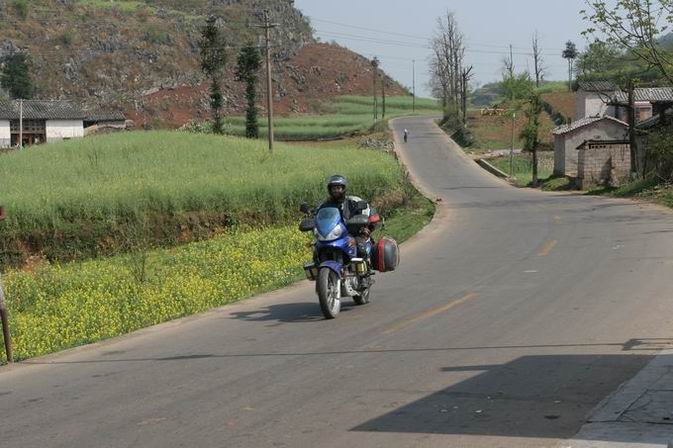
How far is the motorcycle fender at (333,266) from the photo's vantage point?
12.9 meters

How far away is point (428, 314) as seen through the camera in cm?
1309

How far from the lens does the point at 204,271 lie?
22484 millimetres

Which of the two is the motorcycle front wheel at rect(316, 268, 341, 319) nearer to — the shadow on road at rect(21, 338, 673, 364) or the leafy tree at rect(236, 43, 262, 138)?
the shadow on road at rect(21, 338, 673, 364)

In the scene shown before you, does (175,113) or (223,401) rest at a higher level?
(175,113)

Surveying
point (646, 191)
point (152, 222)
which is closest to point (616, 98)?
point (646, 191)

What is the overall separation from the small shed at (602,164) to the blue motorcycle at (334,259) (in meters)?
41.4

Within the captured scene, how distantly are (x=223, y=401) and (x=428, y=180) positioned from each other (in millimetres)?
54984

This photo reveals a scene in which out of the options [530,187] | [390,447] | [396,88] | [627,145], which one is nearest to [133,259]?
[390,447]

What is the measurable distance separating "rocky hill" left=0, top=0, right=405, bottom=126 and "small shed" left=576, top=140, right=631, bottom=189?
266 ft

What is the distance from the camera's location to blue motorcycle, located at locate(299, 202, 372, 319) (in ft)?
42.3

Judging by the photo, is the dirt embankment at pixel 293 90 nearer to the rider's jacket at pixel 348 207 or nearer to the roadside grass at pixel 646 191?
the roadside grass at pixel 646 191

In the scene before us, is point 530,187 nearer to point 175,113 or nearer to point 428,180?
point 428,180

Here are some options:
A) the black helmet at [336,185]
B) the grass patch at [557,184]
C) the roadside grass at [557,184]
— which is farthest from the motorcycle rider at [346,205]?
the grass patch at [557,184]

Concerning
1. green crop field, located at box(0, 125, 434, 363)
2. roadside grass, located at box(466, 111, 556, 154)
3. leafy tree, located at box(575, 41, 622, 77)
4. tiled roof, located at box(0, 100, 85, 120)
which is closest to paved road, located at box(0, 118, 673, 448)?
green crop field, located at box(0, 125, 434, 363)
